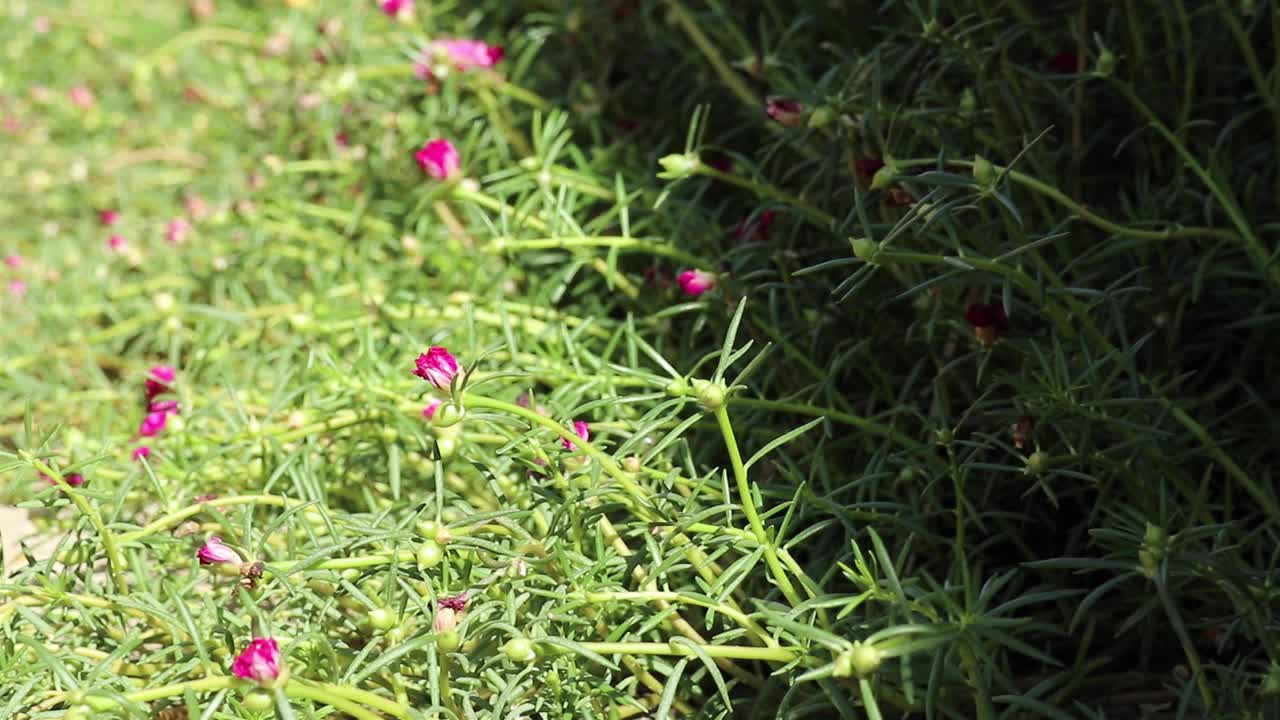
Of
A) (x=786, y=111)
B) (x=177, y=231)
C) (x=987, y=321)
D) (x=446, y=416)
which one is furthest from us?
(x=177, y=231)

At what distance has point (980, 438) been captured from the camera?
1.44 metres

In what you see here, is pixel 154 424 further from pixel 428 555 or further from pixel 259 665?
pixel 259 665

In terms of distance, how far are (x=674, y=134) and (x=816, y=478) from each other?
0.78m

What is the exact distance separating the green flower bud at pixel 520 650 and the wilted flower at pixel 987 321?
1.99 ft

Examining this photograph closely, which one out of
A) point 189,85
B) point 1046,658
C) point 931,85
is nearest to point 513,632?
point 1046,658

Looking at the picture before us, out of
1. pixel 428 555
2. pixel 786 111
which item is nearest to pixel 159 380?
pixel 428 555

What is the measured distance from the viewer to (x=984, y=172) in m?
1.16

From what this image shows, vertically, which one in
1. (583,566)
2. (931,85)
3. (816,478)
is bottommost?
(816,478)

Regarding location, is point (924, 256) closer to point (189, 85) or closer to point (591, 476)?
point (591, 476)

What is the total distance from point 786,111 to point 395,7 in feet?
2.73

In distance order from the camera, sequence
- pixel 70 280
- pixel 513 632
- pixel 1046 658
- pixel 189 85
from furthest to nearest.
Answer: pixel 189 85, pixel 70 280, pixel 513 632, pixel 1046 658

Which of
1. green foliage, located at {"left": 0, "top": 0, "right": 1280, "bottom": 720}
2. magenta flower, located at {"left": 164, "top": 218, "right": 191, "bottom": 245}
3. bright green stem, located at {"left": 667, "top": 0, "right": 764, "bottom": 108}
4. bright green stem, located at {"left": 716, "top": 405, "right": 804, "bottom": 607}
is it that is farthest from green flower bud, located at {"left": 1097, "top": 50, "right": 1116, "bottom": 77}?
magenta flower, located at {"left": 164, "top": 218, "right": 191, "bottom": 245}

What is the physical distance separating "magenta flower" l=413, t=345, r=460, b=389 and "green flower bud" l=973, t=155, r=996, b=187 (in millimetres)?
537

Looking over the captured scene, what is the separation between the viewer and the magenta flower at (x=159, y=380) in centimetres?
168
